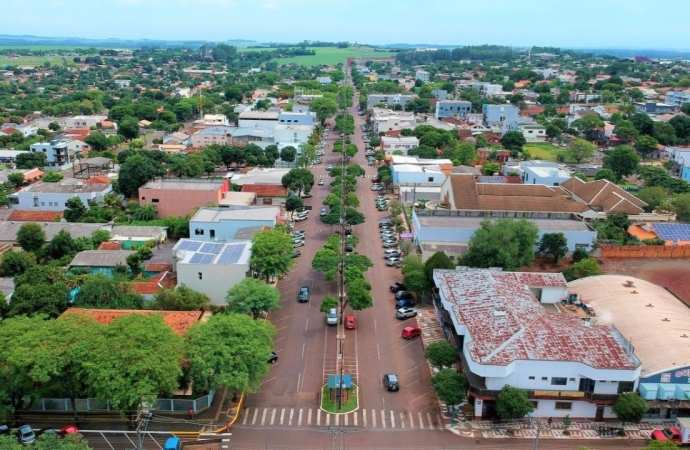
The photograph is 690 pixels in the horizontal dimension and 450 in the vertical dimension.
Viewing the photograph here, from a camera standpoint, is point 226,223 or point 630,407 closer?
point 630,407

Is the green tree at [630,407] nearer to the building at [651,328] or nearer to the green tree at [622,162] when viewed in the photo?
the building at [651,328]

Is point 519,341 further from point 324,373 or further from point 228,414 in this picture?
point 228,414

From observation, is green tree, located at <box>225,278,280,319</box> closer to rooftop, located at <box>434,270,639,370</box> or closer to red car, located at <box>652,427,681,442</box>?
rooftop, located at <box>434,270,639,370</box>

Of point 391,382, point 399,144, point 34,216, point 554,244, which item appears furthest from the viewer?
point 399,144

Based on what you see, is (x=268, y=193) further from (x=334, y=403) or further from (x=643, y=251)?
(x=334, y=403)

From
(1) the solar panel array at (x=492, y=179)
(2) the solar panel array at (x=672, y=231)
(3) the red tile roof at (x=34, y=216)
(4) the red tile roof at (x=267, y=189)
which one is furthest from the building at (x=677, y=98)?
(3) the red tile roof at (x=34, y=216)

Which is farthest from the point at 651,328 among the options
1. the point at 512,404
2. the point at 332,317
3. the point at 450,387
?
the point at 332,317
